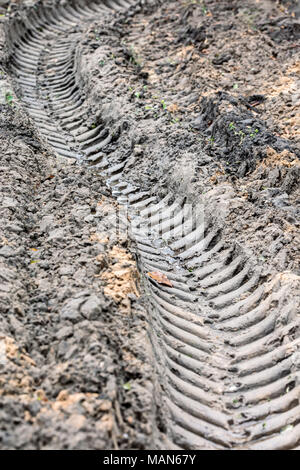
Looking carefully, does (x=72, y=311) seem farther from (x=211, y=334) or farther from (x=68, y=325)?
(x=211, y=334)

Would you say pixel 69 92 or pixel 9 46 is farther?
pixel 9 46

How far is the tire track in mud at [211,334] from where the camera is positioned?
3.79m

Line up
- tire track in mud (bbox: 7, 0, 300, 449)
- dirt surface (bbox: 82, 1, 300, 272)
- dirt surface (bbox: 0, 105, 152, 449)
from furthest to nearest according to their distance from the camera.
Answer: dirt surface (bbox: 82, 1, 300, 272) < tire track in mud (bbox: 7, 0, 300, 449) < dirt surface (bbox: 0, 105, 152, 449)

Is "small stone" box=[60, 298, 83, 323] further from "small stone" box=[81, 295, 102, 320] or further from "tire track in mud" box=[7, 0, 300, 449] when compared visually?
"tire track in mud" box=[7, 0, 300, 449]

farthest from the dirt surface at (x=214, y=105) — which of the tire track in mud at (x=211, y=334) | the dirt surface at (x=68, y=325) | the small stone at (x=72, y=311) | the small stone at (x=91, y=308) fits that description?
the small stone at (x=72, y=311)

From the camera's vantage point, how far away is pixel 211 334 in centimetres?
459

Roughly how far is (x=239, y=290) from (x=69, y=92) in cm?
531

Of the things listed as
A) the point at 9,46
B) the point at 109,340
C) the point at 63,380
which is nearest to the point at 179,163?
the point at 109,340

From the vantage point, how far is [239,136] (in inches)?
258

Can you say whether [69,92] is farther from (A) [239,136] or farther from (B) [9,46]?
(A) [239,136]

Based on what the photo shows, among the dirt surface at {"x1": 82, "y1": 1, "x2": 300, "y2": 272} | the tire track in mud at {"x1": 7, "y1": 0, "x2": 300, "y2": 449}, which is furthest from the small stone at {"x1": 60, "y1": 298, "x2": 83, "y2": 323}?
the dirt surface at {"x1": 82, "y1": 1, "x2": 300, "y2": 272}

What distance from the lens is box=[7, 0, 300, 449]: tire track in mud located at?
3793 millimetres

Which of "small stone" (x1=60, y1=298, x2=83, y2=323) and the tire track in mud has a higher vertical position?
"small stone" (x1=60, y1=298, x2=83, y2=323)

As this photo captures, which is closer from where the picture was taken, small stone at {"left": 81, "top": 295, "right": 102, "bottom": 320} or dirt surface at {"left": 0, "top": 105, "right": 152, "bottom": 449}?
dirt surface at {"left": 0, "top": 105, "right": 152, "bottom": 449}
